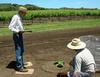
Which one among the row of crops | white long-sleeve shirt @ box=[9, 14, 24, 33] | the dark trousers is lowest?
the row of crops

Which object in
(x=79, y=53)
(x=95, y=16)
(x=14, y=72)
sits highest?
(x=79, y=53)

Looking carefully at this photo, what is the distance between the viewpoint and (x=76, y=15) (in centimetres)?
5784

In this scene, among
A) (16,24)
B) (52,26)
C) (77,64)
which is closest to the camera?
(77,64)

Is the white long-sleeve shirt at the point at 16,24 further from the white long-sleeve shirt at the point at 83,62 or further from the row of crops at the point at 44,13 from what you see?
the row of crops at the point at 44,13

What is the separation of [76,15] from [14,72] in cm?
4646

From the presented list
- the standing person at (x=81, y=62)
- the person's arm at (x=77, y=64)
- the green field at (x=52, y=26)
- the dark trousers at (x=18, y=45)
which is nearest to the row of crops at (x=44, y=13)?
the green field at (x=52, y=26)

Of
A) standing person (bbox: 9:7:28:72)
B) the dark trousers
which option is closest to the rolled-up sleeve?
standing person (bbox: 9:7:28:72)

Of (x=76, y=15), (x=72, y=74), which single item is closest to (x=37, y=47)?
(x=72, y=74)

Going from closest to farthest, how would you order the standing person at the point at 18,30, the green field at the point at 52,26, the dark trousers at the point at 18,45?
1. the standing person at the point at 18,30
2. the dark trousers at the point at 18,45
3. the green field at the point at 52,26

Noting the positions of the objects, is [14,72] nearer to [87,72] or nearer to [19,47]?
[19,47]

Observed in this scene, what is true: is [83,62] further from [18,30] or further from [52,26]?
[52,26]

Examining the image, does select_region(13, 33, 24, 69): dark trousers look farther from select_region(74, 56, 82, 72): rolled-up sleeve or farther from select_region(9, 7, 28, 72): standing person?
select_region(74, 56, 82, 72): rolled-up sleeve

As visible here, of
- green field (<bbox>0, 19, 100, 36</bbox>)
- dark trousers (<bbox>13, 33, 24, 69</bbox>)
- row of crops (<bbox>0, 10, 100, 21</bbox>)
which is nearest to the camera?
dark trousers (<bbox>13, 33, 24, 69</bbox>)

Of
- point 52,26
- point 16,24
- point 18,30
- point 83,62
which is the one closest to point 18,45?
point 18,30
